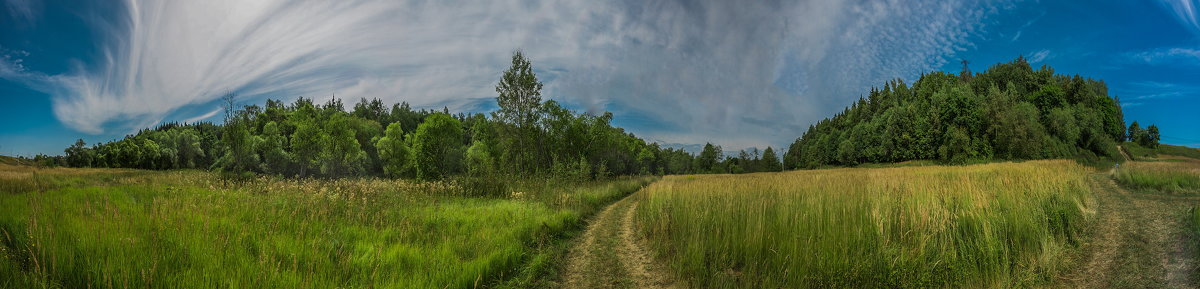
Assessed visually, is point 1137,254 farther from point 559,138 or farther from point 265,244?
point 559,138

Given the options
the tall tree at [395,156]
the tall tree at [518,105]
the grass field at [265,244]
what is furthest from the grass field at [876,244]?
the tall tree at [395,156]

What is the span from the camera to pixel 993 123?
3684cm

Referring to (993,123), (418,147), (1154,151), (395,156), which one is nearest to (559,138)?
(418,147)

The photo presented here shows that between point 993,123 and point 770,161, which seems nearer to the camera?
point 993,123

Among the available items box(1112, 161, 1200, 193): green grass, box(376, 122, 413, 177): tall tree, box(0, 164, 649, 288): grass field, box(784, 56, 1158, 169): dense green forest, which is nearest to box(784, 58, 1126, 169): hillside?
box(784, 56, 1158, 169): dense green forest

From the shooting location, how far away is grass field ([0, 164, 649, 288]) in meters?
3.22

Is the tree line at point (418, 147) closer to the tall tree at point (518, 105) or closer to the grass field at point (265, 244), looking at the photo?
the tall tree at point (518, 105)

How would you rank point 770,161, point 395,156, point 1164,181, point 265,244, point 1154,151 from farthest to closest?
point 770,161, point 1154,151, point 395,156, point 1164,181, point 265,244

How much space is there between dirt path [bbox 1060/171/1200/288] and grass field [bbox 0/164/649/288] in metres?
7.47

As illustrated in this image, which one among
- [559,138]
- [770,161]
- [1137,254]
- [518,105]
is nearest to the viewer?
[1137,254]

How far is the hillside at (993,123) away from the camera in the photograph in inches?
1444

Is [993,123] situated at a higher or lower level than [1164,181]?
higher

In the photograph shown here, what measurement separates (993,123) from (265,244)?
175 ft

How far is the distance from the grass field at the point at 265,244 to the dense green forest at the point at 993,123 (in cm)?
4725
